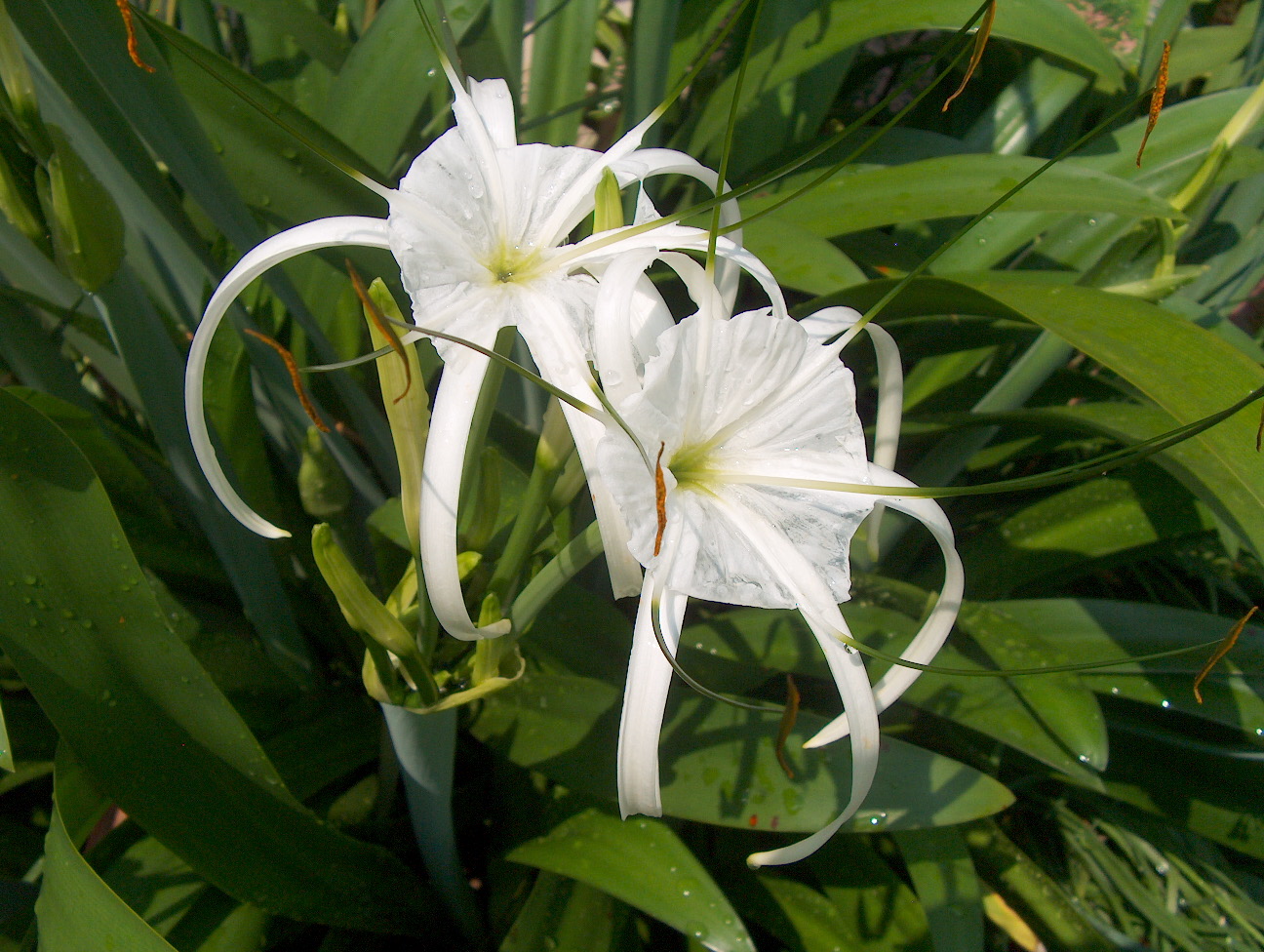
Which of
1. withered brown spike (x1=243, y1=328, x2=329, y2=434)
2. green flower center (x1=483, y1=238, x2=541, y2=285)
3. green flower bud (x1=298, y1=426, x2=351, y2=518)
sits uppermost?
green flower center (x1=483, y1=238, x2=541, y2=285)

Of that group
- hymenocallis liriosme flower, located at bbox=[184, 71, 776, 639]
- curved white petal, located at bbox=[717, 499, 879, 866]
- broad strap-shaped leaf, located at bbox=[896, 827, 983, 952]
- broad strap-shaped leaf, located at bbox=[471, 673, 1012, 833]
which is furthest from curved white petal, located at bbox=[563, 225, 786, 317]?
broad strap-shaped leaf, located at bbox=[896, 827, 983, 952]

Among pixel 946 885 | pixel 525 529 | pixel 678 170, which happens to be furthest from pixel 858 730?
pixel 946 885

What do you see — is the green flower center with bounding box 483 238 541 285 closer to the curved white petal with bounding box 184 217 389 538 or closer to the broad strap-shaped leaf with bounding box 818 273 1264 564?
the curved white petal with bounding box 184 217 389 538

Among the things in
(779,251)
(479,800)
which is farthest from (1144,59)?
(479,800)

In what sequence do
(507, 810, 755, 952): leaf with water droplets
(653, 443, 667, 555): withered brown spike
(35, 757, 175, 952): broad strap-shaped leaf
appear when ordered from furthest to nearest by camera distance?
(507, 810, 755, 952): leaf with water droplets < (35, 757, 175, 952): broad strap-shaped leaf < (653, 443, 667, 555): withered brown spike

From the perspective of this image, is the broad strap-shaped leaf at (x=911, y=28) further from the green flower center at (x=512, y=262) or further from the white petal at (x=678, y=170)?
the green flower center at (x=512, y=262)

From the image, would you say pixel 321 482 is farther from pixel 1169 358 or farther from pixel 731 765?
pixel 1169 358
